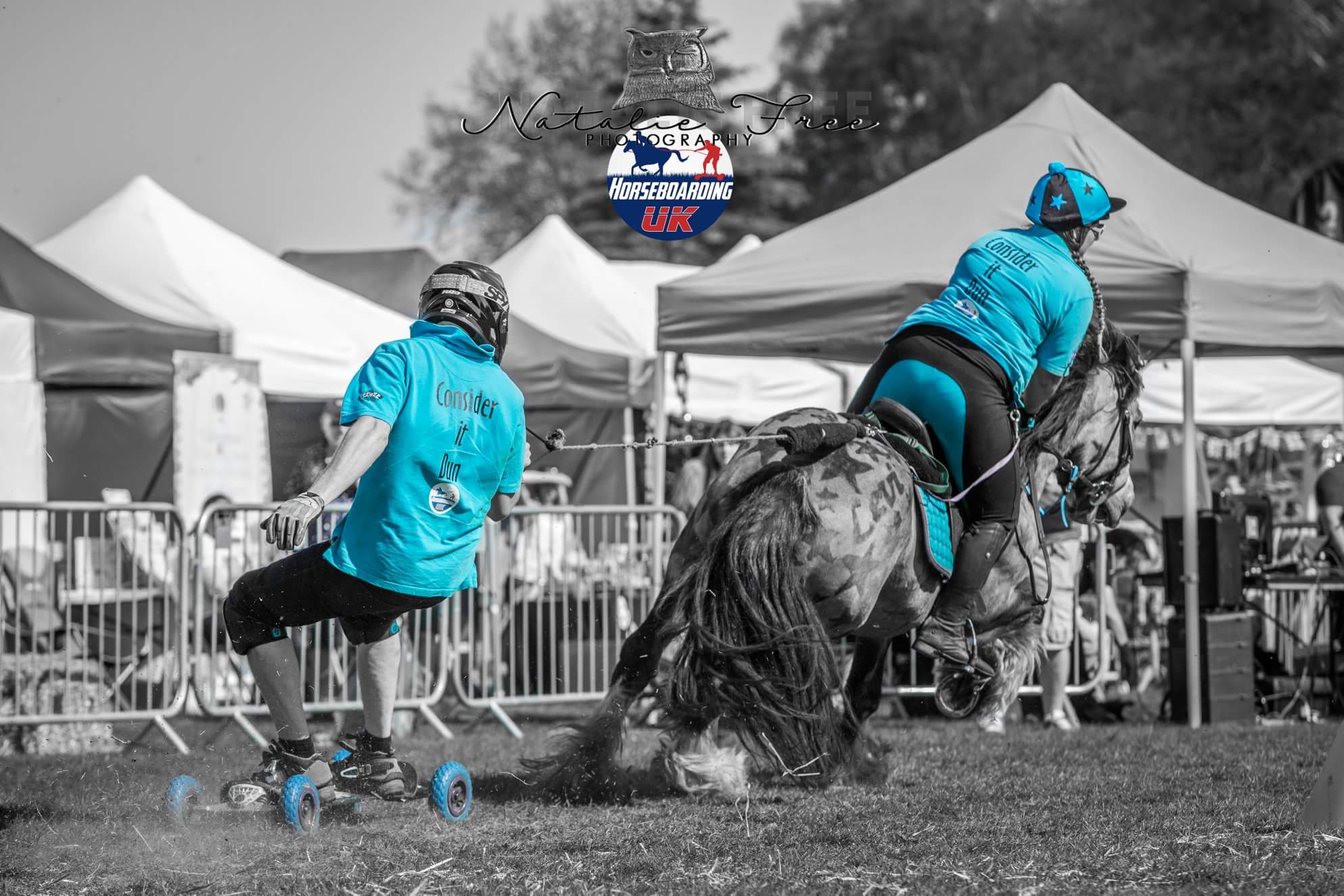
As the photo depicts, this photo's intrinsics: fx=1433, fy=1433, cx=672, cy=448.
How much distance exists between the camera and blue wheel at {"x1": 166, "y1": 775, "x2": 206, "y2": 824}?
4.69m

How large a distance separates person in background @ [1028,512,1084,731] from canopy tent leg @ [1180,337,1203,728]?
0.64m

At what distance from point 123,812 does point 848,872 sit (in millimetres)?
2812

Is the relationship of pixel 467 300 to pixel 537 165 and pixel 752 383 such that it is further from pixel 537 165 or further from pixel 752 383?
pixel 537 165

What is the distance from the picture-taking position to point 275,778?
482cm

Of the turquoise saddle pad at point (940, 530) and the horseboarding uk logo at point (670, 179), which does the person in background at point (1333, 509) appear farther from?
the turquoise saddle pad at point (940, 530)

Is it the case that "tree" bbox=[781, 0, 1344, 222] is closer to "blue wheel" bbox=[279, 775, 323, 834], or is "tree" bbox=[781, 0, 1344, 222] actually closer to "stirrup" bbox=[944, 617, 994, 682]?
"stirrup" bbox=[944, 617, 994, 682]

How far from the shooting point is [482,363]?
4.91 metres

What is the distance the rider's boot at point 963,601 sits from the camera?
213 inches

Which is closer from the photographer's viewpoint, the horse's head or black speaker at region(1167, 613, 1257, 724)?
the horse's head

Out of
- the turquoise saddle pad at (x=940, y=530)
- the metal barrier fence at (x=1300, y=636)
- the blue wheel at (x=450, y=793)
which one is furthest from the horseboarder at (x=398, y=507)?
the metal barrier fence at (x=1300, y=636)

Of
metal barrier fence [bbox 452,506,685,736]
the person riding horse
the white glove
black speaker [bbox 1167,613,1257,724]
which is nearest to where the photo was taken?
the white glove

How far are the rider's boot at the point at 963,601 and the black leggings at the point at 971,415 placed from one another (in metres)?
0.07

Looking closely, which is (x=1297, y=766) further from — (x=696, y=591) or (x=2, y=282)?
(x=2, y=282)

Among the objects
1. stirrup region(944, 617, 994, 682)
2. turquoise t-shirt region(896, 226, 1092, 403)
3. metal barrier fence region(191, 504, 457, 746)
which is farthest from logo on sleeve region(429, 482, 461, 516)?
metal barrier fence region(191, 504, 457, 746)
